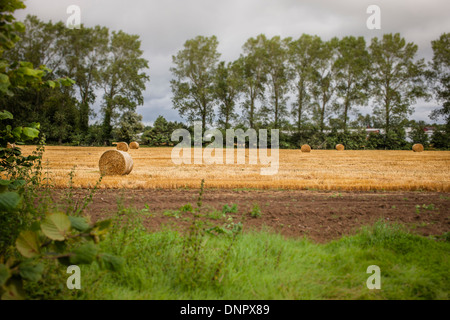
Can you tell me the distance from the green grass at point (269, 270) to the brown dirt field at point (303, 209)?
2.05ft

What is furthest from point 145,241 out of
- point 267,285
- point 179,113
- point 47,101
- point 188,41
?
point 188,41

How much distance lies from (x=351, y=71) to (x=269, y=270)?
4188 centimetres

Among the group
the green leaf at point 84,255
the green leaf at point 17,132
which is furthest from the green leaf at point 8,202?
the green leaf at point 17,132

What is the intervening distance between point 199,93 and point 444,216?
123ft

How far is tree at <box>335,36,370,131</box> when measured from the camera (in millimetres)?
37750

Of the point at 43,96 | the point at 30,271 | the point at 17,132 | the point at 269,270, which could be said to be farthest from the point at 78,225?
the point at 43,96

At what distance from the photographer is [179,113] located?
41.0 metres

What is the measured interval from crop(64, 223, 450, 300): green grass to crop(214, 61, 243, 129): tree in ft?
122

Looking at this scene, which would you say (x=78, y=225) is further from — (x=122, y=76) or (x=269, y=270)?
(x=122, y=76)

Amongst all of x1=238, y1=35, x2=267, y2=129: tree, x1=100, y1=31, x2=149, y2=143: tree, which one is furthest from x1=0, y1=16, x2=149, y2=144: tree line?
x1=238, y1=35, x2=267, y2=129: tree

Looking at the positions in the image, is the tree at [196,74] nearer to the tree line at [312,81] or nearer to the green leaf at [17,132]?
the tree line at [312,81]

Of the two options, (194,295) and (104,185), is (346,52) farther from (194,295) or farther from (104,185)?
(194,295)

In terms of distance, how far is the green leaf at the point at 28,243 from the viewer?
1.66 metres

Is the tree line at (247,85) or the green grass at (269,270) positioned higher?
the tree line at (247,85)
